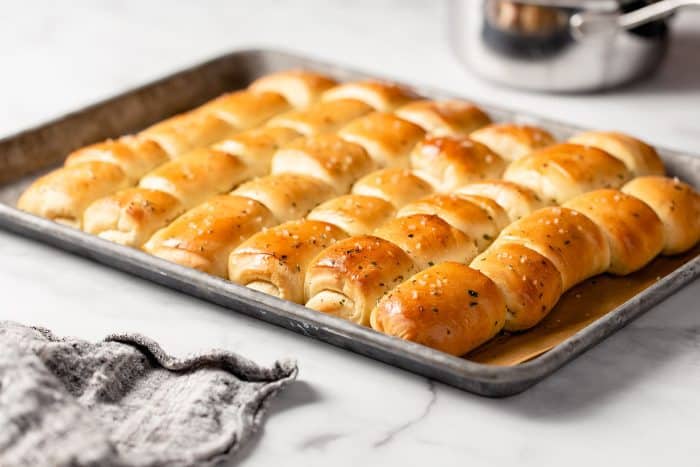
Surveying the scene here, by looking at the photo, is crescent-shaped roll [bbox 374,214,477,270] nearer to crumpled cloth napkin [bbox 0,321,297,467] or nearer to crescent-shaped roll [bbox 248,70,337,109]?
crumpled cloth napkin [bbox 0,321,297,467]

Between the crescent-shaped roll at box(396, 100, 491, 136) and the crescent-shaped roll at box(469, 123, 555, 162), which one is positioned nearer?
the crescent-shaped roll at box(469, 123, 555, 162)

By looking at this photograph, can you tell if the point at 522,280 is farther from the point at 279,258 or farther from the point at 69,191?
the point at 69,191

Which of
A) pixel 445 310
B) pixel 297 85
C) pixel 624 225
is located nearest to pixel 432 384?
pixel 445 310

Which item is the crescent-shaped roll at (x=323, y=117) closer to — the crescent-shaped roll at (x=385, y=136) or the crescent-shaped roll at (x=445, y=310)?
the crescent-shaped roll at (x=385, y=136)

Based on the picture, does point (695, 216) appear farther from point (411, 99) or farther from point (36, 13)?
point (36, 13)

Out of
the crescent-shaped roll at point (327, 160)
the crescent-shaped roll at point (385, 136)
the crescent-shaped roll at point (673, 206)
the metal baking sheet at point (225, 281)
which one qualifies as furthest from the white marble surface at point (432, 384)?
the crescent-shaped roll at point (385, 136)

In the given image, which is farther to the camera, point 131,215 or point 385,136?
point 385,136

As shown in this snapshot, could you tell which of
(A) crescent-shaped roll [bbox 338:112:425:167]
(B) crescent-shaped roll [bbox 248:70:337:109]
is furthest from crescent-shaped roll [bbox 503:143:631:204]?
(B) crescent-shaped roll [bbox 248:70:337:109]

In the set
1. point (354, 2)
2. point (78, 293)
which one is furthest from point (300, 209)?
point (354, 2)
